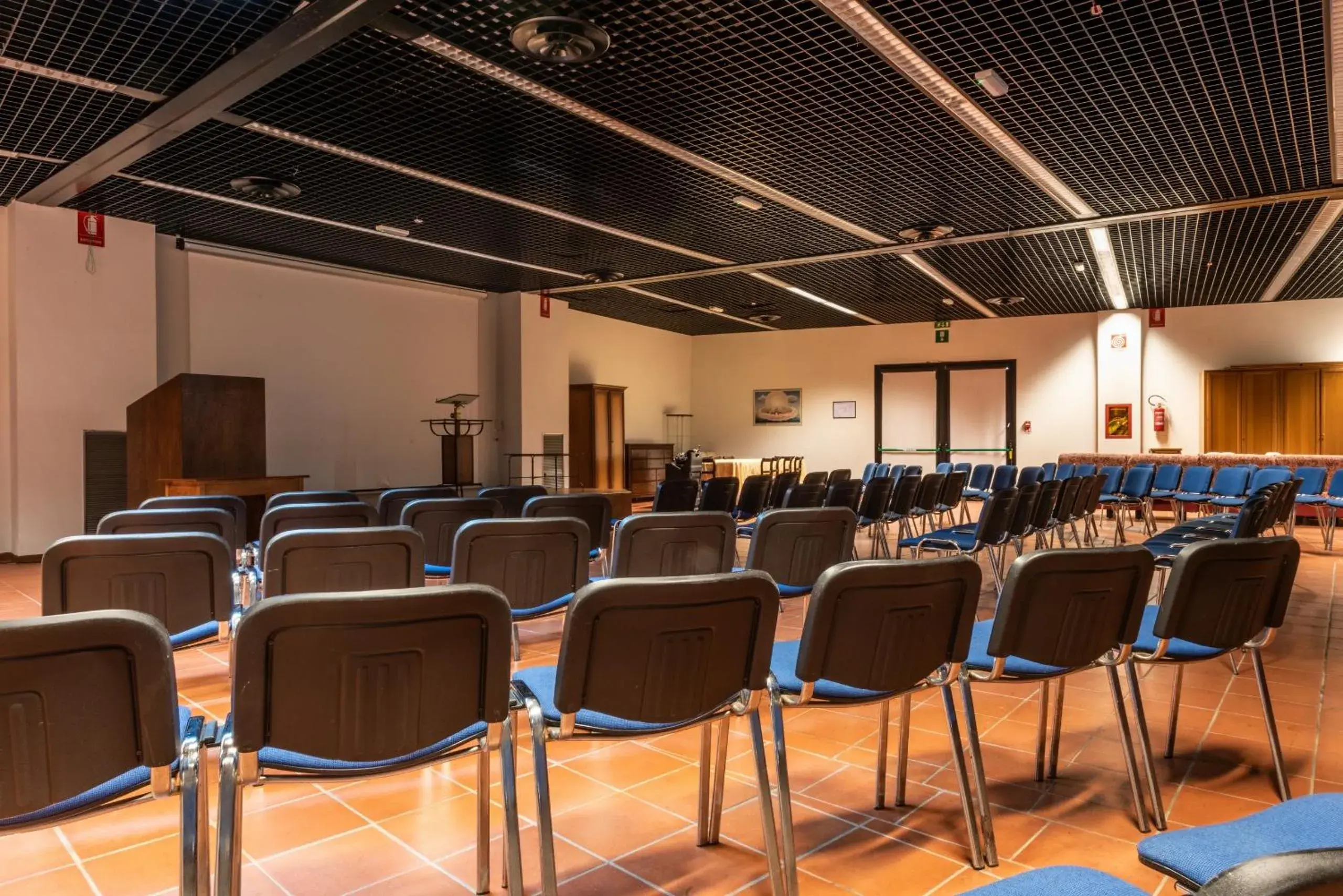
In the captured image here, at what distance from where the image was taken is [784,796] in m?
1.90

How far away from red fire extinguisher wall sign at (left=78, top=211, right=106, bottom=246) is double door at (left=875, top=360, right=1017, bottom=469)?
11744 mm

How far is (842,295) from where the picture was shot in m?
12.1

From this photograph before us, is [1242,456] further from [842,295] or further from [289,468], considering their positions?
[289,468]

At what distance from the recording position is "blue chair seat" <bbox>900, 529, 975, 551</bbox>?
504 centimetres

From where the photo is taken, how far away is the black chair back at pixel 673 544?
3033mm

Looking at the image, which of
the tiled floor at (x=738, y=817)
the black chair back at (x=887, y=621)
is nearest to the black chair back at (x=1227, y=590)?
the tiled floor at (x=738, y=817)

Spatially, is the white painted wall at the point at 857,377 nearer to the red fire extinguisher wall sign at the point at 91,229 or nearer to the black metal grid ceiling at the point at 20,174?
the red fire extinguisher wall sign at the point at 91,229

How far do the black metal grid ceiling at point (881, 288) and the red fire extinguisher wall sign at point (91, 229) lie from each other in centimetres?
719

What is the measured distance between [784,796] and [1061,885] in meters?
0.88

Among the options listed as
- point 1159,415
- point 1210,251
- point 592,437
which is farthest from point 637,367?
point 1210,251

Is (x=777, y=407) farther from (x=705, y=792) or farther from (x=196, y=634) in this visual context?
(x=705, y=792)

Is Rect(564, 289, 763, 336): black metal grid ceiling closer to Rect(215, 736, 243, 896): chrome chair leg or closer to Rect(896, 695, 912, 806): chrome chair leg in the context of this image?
Rect(896, 695, 912, 806): chrome chair leg

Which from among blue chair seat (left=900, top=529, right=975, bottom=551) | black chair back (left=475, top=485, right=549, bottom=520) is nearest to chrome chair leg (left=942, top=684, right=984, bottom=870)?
blue chair seat (left=900, top=529, right=975, bottom=551)

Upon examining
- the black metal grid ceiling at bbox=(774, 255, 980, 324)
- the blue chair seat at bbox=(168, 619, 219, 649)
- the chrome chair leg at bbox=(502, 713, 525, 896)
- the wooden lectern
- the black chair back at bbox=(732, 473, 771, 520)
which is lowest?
the chrome chair leg at bbox=(502, 713, 525, 896)
